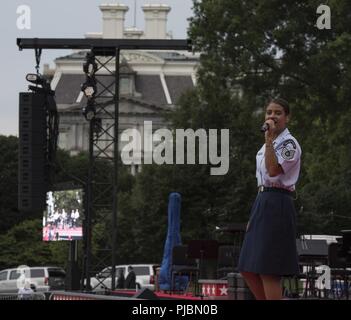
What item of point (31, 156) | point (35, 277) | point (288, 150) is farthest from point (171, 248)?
point (35, 277)

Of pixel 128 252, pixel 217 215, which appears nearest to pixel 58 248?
pixel 128 252

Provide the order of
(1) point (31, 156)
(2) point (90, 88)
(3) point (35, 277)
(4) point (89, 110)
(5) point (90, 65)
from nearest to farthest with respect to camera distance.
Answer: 1. (1) point (31, 156)
2. (2) point (90, 88)
3. (5) point (90, 65)
4. (4) point (89, 110)
5. (3) point (35, 277)

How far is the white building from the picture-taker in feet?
346

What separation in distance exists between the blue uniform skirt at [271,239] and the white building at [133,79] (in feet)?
293

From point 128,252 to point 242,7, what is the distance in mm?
31911

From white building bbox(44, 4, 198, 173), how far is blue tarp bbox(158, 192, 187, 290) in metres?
69.0

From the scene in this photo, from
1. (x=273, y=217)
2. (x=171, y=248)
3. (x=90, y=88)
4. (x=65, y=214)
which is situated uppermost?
(x=90, y=88)

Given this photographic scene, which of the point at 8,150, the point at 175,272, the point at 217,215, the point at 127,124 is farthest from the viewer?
the point at 127,124

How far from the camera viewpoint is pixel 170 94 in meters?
124

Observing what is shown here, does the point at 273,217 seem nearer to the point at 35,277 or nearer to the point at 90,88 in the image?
the point at 90,88

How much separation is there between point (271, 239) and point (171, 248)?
19440 mm

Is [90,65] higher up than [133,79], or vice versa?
[133,79]

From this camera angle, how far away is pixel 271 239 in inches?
295

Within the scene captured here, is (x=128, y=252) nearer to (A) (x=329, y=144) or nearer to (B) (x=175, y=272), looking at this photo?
(A) (x=329, y=144)
